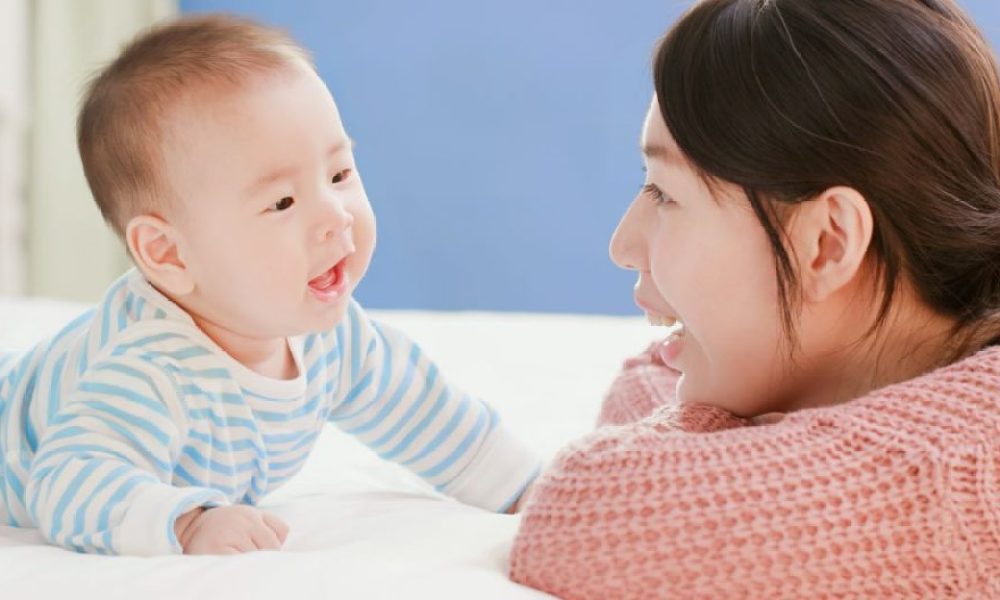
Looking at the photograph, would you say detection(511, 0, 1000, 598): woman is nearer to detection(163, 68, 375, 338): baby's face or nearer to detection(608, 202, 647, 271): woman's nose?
detection(608, 202, 647, 271): woman's nose

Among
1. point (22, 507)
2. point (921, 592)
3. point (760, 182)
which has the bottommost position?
point (22, 507)

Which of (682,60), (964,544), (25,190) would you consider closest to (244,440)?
(682,60)

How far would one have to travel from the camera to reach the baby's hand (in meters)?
1.00

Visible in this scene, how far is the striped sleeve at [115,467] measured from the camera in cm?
102

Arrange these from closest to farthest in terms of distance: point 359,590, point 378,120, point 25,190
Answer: point 359,590 → point 25,190 → point 378,120

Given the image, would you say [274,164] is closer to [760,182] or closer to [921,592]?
[760,182]

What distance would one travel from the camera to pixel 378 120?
12.8 feet

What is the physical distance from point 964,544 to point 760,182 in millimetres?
305

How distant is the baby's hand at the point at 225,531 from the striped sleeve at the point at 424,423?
0.36 meters

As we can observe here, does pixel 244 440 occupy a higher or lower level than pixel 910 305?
lower

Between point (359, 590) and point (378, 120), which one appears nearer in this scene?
point (359, 590)

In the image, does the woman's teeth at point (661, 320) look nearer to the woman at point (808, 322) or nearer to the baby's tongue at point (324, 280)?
the woman at point (808, 322)

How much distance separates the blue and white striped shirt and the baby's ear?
0.08 ft

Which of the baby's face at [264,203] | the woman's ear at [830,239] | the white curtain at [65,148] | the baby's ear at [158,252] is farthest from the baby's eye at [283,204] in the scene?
the white curtain at [65,148]
